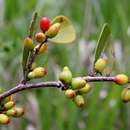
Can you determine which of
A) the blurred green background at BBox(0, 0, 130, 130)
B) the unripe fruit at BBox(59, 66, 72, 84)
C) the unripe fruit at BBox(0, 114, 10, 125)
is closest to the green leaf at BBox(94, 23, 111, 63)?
the unripe fruit at BBox(59, 66, 72, 84)

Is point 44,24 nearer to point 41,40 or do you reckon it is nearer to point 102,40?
point 41,40

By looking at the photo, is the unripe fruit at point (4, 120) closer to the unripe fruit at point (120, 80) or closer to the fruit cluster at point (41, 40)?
the fruit cluster at point (41, 40)

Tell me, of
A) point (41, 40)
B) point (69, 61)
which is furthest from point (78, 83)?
point (69, 61)

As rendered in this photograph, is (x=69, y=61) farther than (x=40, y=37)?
Yes

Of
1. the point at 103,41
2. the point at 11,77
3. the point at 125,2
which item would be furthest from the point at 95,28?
the point at 103,41

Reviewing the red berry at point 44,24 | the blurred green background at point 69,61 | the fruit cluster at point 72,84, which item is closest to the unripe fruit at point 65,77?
the fruit cluster at point 72,84
